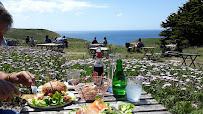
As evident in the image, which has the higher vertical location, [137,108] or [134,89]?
[134,89]

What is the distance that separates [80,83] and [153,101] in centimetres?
75

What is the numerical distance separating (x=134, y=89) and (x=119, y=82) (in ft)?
0.64

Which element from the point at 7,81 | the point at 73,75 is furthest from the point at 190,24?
the point at 7,81

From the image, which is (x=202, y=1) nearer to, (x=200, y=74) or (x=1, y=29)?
(x=200, y=74)

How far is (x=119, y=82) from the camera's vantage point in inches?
76.2

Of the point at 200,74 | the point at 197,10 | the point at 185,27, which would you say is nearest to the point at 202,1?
the point at 197,10

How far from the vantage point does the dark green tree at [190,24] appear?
66.9ft

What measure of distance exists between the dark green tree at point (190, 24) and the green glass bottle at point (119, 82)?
68.3ft

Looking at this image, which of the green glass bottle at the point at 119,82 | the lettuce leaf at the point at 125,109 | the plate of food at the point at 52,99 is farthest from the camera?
the green glass bottle at the point at 119,82

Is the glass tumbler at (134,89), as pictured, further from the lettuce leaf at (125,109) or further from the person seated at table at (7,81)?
the person seated at table at (7,81)

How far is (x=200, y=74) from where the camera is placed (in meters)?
6.00

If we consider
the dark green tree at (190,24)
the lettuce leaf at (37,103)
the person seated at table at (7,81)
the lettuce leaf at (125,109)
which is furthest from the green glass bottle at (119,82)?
the dark green tree at (190,24)

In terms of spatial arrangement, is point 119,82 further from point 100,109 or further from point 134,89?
point 100,109

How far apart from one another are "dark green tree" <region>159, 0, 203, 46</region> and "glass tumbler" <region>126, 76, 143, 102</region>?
68.5 ft
